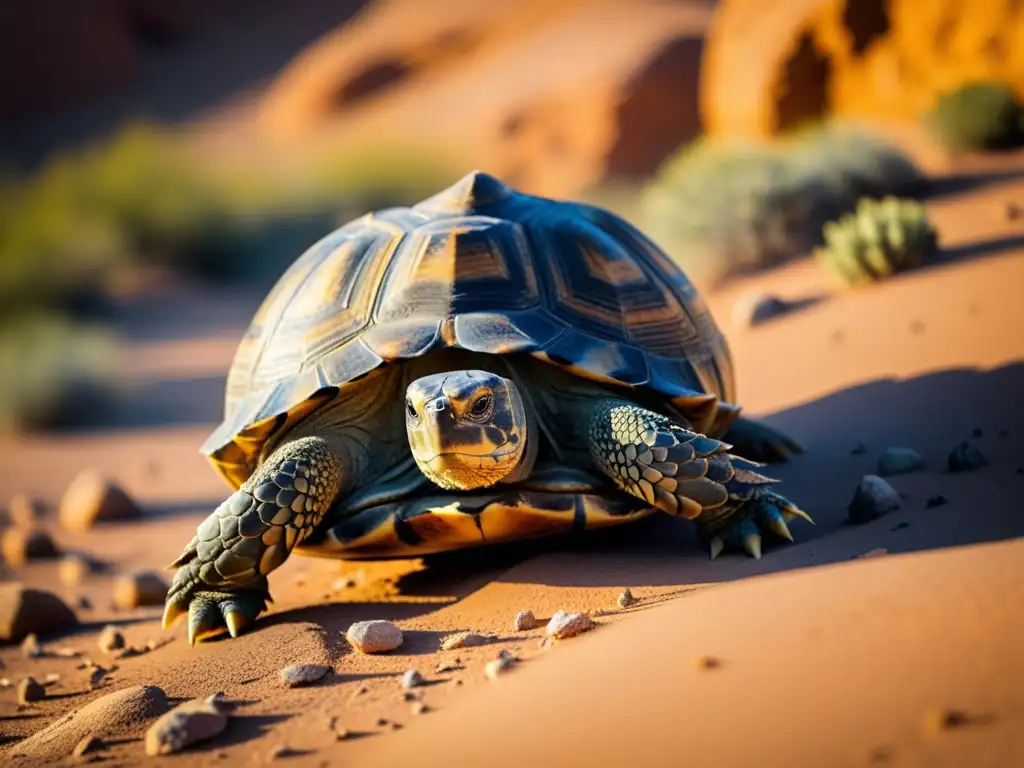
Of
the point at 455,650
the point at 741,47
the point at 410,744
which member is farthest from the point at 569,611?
the point at 741,47

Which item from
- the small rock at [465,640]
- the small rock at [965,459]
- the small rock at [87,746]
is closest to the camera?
the small rock at [87,746]

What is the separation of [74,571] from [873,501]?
424cm

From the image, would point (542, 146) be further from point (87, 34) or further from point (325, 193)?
point (87, 34)

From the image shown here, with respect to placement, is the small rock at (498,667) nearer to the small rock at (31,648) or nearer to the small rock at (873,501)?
the small rock at (873,501)

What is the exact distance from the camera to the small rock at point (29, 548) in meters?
5.80

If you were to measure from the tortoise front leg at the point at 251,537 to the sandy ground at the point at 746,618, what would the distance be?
121 millimetres

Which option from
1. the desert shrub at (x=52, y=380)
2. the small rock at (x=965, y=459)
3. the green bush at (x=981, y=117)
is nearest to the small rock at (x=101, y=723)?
the small rock at (x=965, y=459)

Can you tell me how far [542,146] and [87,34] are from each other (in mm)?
20169

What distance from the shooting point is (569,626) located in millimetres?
2814

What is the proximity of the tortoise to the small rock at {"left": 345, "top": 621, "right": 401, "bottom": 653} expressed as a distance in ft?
1.57

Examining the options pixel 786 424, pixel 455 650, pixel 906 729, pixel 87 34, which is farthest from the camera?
pixel 87 34

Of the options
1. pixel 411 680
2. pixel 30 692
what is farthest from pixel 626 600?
pixel 30 692

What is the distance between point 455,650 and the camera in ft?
9.62

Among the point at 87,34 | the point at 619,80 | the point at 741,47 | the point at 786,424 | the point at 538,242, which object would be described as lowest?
the point at 786,424
